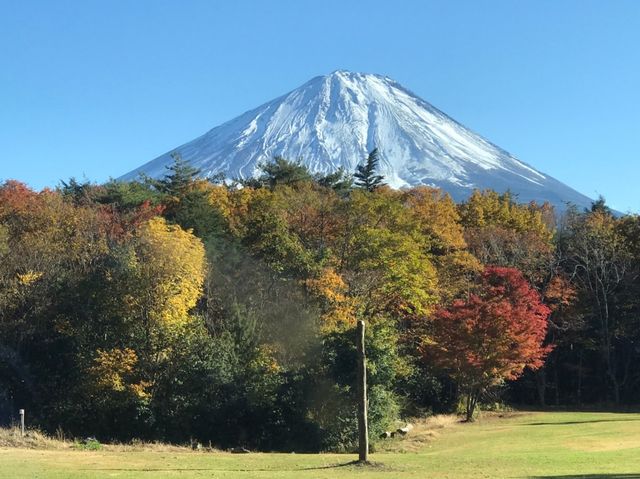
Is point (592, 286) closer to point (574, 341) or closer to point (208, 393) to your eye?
point (574, 341)

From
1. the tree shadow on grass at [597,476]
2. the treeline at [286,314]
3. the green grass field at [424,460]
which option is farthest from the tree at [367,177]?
the tree shadow on grass at [597,476]

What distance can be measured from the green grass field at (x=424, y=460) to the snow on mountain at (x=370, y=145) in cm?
10038

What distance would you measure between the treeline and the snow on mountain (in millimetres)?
81965

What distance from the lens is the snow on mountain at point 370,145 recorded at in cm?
13625

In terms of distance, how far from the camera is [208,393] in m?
29.2

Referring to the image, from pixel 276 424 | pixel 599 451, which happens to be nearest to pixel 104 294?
pixel 276 424

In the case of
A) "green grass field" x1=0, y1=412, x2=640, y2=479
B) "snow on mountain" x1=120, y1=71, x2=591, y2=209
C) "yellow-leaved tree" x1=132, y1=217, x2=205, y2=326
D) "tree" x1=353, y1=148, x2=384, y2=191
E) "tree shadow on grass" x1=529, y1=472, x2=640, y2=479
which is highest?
"snow on mountain" x1=120, y1=71, x2=591, y2=209

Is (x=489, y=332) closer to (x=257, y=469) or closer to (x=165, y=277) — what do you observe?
(x=165, y=277)

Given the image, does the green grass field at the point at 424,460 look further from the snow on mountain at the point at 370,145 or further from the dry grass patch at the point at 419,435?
the snow on mountain at the point at 370,145

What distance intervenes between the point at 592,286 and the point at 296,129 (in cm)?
13430

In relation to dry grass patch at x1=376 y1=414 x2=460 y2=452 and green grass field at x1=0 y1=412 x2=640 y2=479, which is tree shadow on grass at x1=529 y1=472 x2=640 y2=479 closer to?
green grass field at x1=0 y1=412 x2=640 y2=479

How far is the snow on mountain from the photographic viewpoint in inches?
5364

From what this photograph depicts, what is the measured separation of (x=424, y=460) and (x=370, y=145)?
5843 inches

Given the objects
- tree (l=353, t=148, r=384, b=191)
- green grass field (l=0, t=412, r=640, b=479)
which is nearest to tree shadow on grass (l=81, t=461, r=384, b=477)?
green grass field (l=0, t=412, r=640, b=479)
